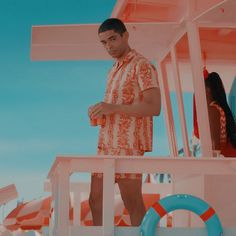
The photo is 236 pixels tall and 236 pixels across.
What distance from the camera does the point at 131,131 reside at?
5117 mm

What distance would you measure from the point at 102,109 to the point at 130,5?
391 cm

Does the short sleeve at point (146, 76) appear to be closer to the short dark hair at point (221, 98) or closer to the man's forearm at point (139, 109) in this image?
the man's forearm at point (139, 109)

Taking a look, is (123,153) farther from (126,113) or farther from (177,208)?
(177,208)

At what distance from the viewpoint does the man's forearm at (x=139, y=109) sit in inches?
196

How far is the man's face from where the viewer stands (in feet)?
17.0

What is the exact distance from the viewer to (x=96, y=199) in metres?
5.02

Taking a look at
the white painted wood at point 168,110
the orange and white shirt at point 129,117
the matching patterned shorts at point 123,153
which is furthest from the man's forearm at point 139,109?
the white painted wood at point 168,110

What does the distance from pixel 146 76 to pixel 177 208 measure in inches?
42.4

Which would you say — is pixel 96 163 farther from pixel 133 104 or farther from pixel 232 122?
pixel 232 122

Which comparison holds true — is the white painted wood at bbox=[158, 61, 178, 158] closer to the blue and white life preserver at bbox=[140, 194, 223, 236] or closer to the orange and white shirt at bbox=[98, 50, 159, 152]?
the orange and white shirt at bbox=[98, 50, 159, 152]

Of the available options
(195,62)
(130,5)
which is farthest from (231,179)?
(130,5)

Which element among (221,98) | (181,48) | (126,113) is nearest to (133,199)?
(126,113)

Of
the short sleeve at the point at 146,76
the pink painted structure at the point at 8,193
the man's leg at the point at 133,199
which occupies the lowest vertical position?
the man's leg at the point at 133,199

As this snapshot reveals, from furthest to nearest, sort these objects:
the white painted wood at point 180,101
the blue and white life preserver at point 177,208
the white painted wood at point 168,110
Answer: the white painted wood at point 168,110 < the white painted wood at point 180,101 < the blue and white life preserver at point 177,208
